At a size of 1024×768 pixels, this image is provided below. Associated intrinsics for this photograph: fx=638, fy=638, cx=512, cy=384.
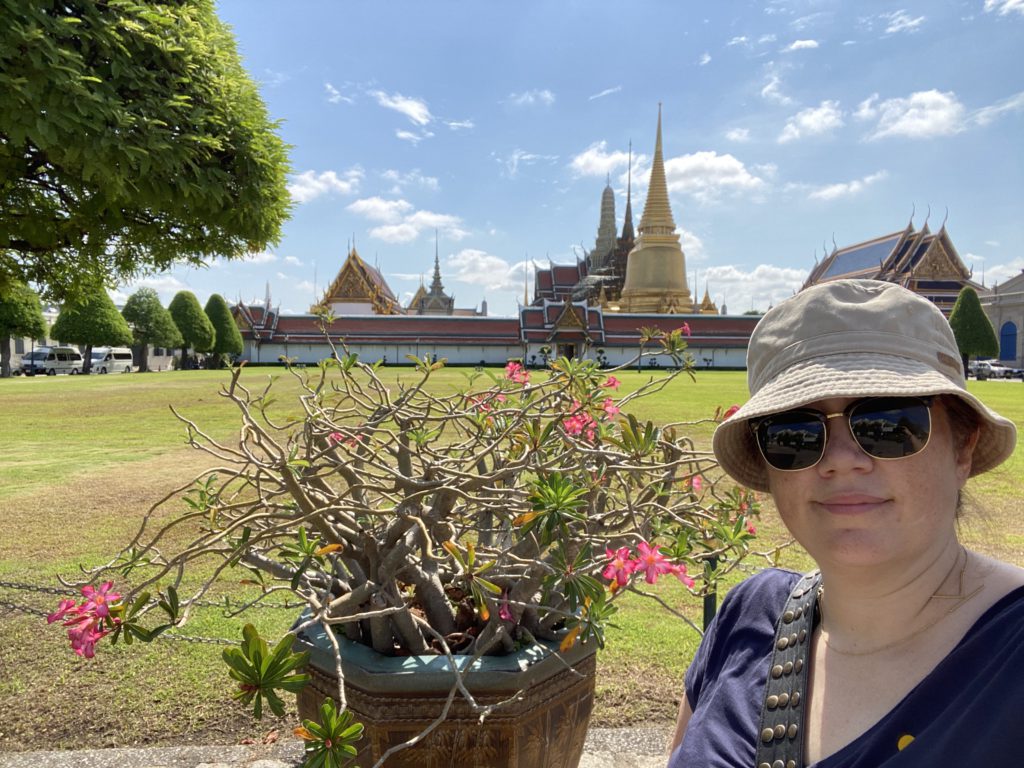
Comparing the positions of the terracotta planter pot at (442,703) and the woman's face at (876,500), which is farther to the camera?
the terracotta planter pot at (442,703)

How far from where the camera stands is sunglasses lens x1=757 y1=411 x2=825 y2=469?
1028 mm

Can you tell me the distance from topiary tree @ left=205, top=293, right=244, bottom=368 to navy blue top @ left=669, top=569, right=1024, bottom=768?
45.1 meters

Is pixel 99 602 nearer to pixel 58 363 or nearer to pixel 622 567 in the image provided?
pixel 622 567

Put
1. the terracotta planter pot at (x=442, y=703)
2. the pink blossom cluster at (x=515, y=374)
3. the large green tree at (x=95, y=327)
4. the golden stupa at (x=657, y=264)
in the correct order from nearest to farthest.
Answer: the terracotta planter pot at (x=442, y=703)
the pink blossom cluster at (x=515, y=374)
the large green tree at (x=95, y=327)
the golden stupa at (x=657, y=264)

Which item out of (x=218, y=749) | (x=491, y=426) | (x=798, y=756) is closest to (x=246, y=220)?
(x=491, y=426)

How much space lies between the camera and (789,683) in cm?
108

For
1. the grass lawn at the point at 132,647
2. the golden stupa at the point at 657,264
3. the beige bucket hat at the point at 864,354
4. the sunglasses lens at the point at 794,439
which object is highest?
the golden stupa at the point at 657,264

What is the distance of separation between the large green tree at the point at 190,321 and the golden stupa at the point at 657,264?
1196 inches

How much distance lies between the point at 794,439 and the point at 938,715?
415mm

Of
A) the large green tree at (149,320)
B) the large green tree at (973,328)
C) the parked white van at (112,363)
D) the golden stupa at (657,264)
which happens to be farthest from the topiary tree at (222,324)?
the large green tree at (973,328)

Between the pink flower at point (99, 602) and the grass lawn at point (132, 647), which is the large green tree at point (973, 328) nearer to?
the grass lawn at point (132, 647)

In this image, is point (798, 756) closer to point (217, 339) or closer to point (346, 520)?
point (346, 520)

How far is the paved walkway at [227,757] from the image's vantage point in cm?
240

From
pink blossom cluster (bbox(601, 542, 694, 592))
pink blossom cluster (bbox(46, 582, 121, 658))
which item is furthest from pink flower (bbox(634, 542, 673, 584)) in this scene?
pink blossom cluster (bbox(46, 582, 121, 658))
